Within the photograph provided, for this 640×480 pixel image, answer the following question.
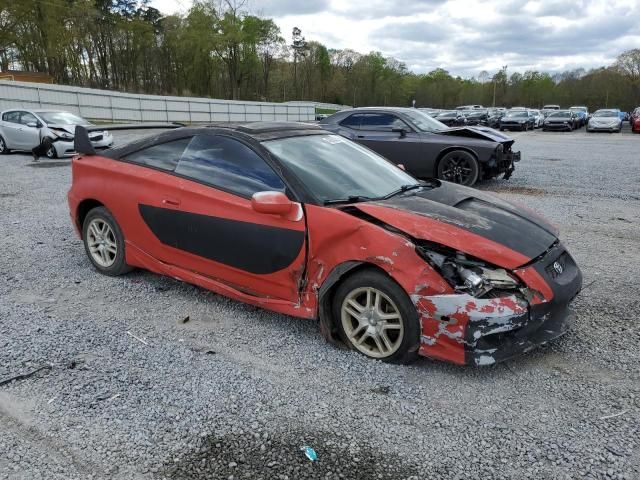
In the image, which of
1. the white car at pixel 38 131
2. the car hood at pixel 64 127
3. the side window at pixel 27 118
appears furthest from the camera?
the side window at pixel 27 118

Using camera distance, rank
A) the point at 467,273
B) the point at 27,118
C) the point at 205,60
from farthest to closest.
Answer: the point at 205,60, the point at 27,118, the point at 467,273

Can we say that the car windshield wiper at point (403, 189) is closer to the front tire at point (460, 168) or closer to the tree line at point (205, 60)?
the front tire at point (460, 168)

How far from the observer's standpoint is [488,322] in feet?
9.52

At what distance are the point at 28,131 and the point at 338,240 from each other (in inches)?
579

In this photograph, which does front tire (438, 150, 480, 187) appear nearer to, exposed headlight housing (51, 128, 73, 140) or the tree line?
exposed headlight housing (51, 128, 73, 140)

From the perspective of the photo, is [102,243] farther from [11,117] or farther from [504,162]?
[11,117]

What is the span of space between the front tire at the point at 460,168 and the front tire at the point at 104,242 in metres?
6.78

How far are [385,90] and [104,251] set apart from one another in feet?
301

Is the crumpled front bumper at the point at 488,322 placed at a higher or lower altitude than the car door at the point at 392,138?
lower

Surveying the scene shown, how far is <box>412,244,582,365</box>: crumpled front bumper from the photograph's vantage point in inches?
115

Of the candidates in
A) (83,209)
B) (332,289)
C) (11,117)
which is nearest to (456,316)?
(332,289)

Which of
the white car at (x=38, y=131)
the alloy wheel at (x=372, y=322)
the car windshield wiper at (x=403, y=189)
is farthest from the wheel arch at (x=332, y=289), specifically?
the white car at (x=38, y=131)

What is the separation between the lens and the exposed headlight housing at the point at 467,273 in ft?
9.78

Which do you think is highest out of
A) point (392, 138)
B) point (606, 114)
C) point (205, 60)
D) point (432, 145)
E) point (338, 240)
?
point (205, 60)
